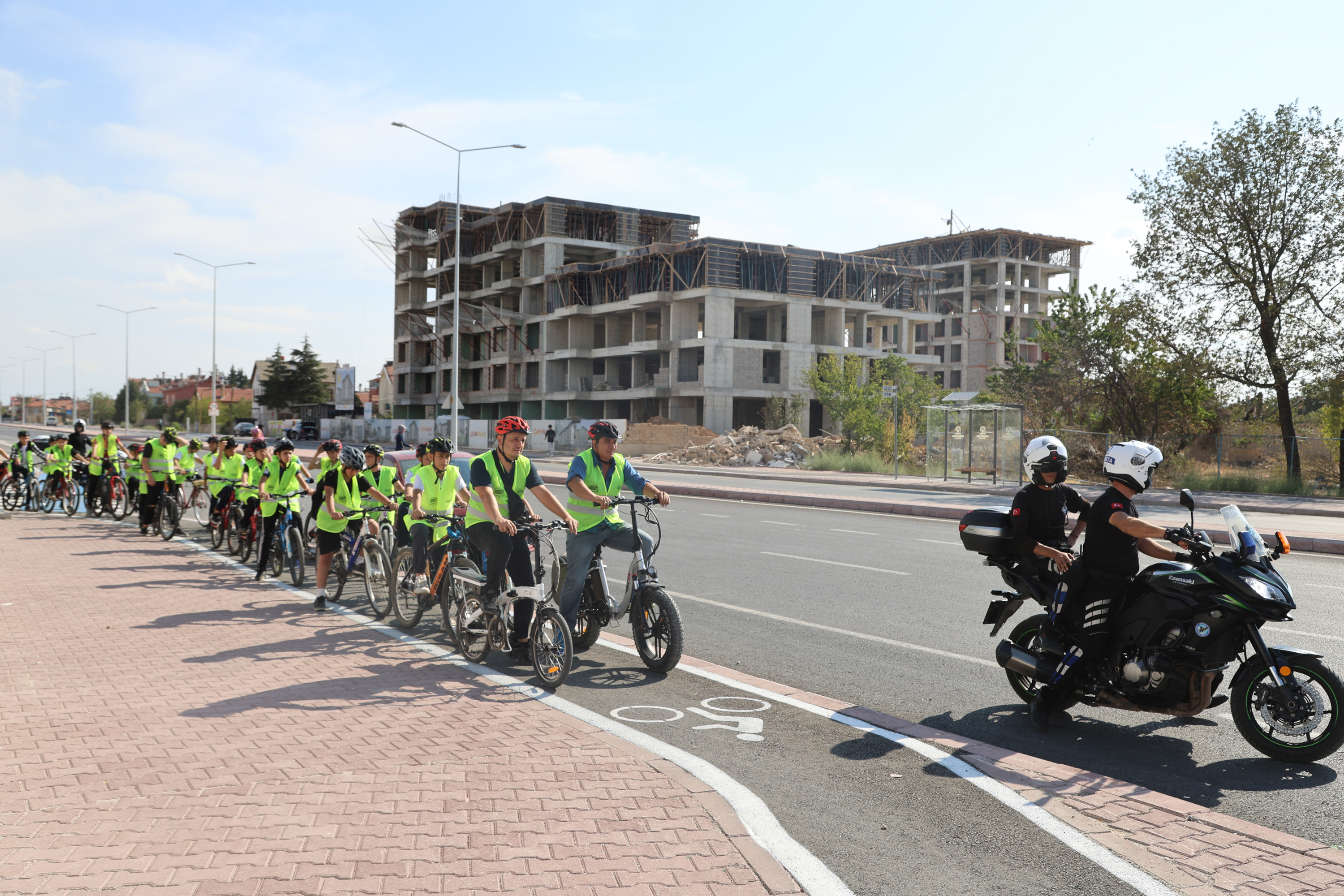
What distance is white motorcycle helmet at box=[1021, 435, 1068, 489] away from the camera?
20.0ft

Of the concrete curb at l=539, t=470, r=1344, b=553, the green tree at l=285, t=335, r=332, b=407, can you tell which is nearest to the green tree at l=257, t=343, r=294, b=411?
the green tree at l=285, t=335, r=332, b=407

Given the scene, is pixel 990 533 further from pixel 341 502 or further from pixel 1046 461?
pixel 341 502

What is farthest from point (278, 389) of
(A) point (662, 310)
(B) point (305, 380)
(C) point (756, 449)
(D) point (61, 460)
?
(D) point (61, 460)

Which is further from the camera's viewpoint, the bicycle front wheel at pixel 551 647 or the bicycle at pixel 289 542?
the bicycle at pixel 289 542

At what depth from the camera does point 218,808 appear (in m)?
4.21

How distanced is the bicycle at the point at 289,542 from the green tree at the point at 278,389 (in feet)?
300

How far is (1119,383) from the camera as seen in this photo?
33.4 metres

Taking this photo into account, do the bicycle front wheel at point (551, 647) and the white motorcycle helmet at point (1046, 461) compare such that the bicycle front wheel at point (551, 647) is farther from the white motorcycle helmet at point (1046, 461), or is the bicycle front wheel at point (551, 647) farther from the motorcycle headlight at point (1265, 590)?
the motorcycle headlight at point (1265, 590)

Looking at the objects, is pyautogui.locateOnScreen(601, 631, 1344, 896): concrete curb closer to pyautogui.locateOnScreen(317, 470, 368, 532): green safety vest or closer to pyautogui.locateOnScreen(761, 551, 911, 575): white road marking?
pyautogui.locateOnScreen(317, 470, 368, 532): green safety vest

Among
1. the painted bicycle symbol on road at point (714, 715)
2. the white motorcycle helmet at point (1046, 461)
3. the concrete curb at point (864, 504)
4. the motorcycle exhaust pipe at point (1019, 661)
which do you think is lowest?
the painted bicycle symbol on road at point (714, 715)

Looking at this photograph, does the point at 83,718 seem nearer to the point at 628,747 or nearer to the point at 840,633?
the point at 628,747

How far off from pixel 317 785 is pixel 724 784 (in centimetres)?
188

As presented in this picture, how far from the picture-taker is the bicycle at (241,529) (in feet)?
42.3

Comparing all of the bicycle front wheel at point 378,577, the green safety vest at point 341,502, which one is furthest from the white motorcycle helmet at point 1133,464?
the green safety vest at point 341,502
